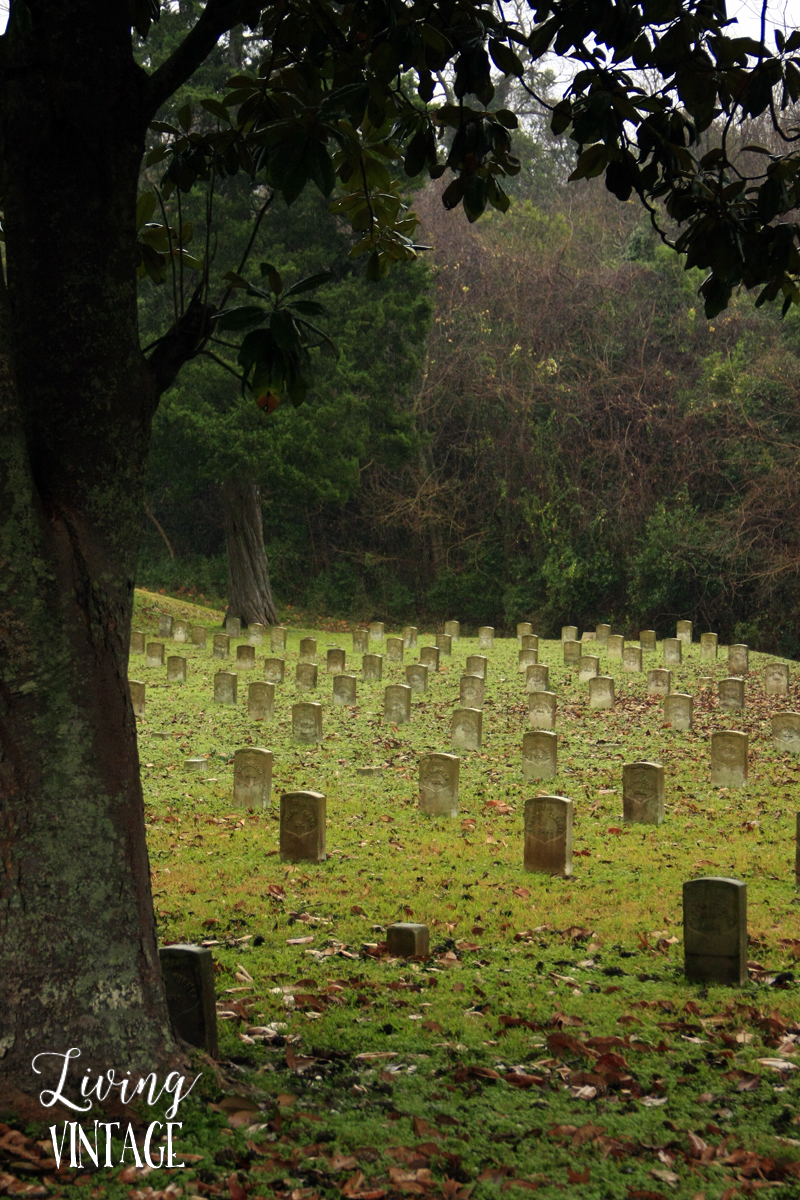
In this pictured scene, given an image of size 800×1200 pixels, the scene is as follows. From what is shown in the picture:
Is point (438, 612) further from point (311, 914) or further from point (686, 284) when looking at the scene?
point (311, 914)

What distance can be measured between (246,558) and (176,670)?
8.65 m

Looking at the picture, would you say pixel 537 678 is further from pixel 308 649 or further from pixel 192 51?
pixel 192 51

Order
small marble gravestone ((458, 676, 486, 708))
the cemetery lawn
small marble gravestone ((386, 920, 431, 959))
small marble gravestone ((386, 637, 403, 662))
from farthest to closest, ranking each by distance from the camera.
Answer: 1. small marble gravestone ((386, 637, 403, 662))
2. small marble gravestone ((458, 676, 486, 708))
3. small marble gravestone ((386, 920, 431, 959))
4. the cemetery lawn

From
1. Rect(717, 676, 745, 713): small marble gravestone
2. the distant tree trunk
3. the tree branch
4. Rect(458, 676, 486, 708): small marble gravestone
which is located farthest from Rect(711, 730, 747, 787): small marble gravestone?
the distant tree trunk

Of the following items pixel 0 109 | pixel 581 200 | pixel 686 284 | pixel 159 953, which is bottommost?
pixel 159 953

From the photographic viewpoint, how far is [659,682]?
55.1 feet

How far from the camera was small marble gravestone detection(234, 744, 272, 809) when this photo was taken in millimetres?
9445

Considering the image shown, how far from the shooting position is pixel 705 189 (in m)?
5.47

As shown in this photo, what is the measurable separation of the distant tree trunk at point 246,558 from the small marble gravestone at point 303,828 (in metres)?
17.6

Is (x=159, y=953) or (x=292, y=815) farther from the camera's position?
(x=292, y=815)

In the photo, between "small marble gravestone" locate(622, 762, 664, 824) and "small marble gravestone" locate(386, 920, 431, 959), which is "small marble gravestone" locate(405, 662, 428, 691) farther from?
"small marble gravestone" locate(386, 920, 431, 959)

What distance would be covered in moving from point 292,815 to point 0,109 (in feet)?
16.3

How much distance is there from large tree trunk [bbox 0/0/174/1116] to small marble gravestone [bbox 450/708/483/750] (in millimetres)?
8382

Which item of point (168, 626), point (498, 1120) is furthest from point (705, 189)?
point (168, 626)
